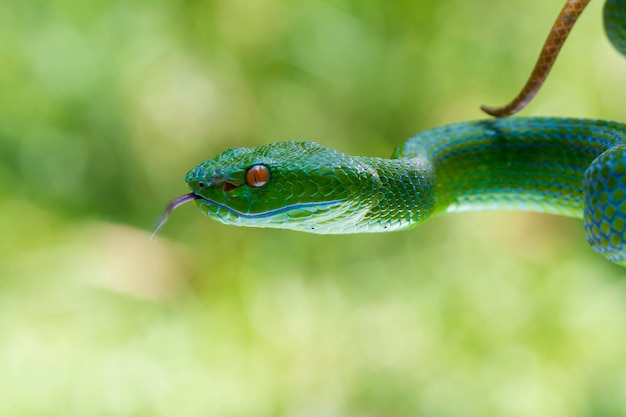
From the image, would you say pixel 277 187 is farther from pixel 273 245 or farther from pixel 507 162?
pixel 273 245

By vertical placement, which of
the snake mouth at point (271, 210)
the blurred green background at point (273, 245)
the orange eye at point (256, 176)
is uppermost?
the orange eye at point (256, 176)

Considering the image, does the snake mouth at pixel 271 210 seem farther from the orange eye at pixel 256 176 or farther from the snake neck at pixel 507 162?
the snake neck at pixel 507 162

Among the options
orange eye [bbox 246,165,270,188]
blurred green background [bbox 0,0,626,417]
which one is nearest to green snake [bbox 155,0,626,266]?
orange eye [bbox 246,165,270,188]

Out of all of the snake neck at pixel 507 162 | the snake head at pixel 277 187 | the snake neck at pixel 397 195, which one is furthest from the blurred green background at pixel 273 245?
the snake head at pixel 277 187

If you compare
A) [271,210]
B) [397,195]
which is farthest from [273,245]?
[271,210]

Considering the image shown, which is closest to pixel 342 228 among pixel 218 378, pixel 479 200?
pixel 479 200
